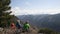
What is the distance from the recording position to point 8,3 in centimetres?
3575

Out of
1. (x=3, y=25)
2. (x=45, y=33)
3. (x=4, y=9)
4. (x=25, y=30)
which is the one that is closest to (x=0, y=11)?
(x=4, y=9)

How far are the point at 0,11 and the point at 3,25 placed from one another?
3022mm

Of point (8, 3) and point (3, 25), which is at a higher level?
point (8, 3)

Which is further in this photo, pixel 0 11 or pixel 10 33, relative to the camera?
pixel 0 11

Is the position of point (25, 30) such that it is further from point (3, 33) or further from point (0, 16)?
point (0, 16)

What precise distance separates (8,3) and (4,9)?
51.6 inches

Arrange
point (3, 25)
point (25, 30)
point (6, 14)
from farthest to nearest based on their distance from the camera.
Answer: point (6, 14) < point (3, 25) < point (25, 30)

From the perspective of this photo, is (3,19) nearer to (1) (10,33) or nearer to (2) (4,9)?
(2) (4,9)

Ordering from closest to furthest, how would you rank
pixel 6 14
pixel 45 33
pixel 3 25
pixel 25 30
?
1. pixel 45 33
2. pixel 25 30
3. pixel 3 25
4. pixel 6 14

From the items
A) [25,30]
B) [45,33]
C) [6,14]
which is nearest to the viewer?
[45,33]

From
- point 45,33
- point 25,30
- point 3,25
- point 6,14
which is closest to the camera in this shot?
point 45,33

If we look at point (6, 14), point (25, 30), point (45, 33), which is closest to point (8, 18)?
point (6, 14)

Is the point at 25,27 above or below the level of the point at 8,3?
below

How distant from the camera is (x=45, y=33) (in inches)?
877
